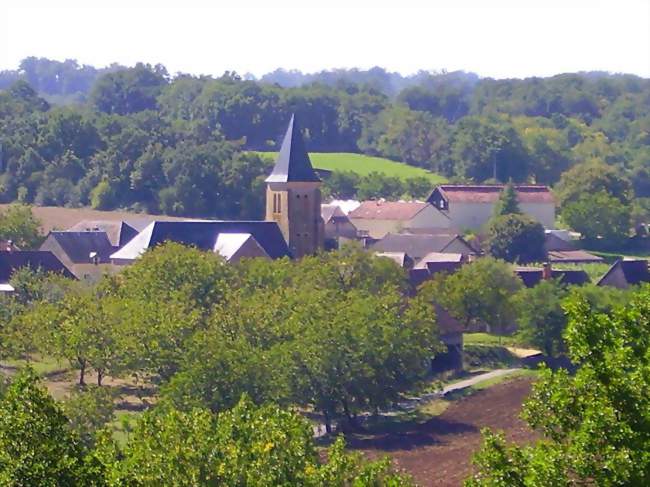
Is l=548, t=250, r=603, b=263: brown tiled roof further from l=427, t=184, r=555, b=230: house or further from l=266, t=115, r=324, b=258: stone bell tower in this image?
l=266, t=115, r=324, b=258: stone bell tower

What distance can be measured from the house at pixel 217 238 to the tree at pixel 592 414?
161 ft

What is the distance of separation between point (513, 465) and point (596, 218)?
248 feet

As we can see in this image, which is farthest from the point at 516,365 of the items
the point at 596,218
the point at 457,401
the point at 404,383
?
the point at 596,218

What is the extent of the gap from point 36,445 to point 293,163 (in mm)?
54771

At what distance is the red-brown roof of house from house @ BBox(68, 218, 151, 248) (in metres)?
21.7

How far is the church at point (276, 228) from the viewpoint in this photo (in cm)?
7069

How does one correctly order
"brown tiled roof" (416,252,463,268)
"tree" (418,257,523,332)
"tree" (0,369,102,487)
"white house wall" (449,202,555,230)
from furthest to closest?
"white house wall" (449,202,555,230)
"brown tiled roof" (416,252,463,268)
"tree" (418,257,523,332)
"tree" (0,369,102,487)

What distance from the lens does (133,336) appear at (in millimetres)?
48312

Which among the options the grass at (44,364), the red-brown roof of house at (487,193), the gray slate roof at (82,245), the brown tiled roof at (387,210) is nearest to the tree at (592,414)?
the grass at (44,364)

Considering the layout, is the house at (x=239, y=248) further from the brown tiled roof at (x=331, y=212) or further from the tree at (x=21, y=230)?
the brown tiled roof at (x=331, y=212)

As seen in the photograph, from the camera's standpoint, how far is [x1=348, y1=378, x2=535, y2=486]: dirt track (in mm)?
42219

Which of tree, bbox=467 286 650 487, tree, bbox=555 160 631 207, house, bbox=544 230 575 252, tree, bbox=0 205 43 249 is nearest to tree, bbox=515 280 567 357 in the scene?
tree, bbox=0 205 43 249

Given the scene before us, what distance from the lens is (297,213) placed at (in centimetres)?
7462

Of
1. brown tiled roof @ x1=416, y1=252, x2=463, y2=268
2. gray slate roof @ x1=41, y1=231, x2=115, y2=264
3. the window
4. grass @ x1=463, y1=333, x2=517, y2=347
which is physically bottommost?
grass @ x1=463, y1=333, x2=517, y2=347
